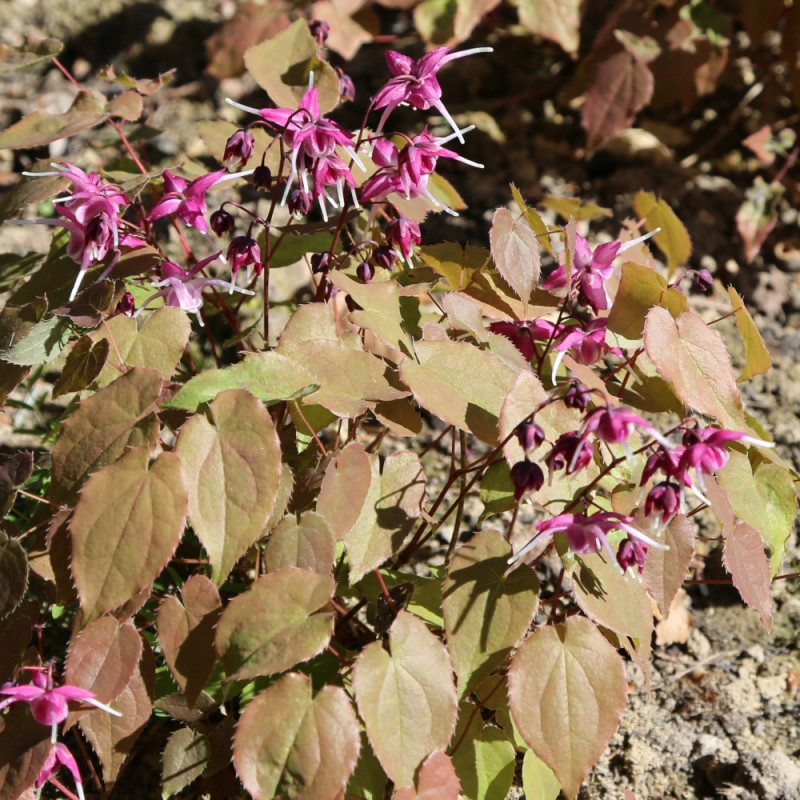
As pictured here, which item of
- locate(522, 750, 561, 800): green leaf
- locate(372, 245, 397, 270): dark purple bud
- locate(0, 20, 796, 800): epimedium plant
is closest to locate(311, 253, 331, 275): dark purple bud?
locate(0, 20, 796, 800): epimedium plant

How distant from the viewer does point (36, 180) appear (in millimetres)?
1550

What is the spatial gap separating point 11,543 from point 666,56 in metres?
2.27

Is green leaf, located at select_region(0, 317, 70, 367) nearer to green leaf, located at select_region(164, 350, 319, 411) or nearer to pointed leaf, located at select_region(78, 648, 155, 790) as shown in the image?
green leaf, located at select_region(164, 350, 319, 411)

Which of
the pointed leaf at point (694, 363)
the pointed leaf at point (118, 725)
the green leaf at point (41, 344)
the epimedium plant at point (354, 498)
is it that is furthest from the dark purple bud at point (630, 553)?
the green leaf at point (41, 344)

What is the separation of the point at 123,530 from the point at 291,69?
0.97 m

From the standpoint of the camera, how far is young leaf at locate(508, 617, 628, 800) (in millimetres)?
1062

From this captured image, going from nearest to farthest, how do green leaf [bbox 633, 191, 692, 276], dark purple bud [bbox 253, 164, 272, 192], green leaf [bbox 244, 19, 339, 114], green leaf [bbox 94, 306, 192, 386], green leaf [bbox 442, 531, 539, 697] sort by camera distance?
1. green leaf [bbox 442, 531, 539, 697]
2. green leaf [bbox 94, 306, 192, 386]
3. dark purple bud [bbox 253, 164, 272, 192]
4. green leaf [bbox 244, 19, 339, 114]
5. green leaf [bbox 633, 191, 692, 276]

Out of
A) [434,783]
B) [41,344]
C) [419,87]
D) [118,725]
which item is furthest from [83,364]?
[434,783]

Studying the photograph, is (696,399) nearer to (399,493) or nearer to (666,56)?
(399,493)

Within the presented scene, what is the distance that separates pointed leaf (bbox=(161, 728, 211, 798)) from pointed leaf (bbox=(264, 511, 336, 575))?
39 centimetres

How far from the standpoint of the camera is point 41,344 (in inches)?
48.2

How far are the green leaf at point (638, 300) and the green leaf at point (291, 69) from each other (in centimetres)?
62

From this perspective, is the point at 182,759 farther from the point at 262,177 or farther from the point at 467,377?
the point at 262,177

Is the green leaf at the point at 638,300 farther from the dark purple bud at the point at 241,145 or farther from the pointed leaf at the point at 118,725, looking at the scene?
the pointed leaf at the point at 118,725
